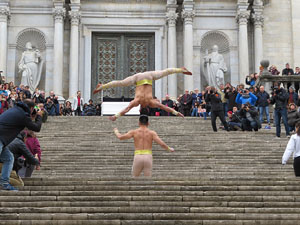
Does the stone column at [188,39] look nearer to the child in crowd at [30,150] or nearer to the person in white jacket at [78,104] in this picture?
the person in white jacket at [78,104]

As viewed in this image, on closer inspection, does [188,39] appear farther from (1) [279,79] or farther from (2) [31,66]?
(2) [31,66]

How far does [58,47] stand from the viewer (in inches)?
978

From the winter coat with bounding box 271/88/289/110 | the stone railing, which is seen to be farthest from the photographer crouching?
the stone railing

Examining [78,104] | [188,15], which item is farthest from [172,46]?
[78,104]

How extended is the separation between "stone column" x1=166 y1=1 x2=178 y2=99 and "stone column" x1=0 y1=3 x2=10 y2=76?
25.3 feet

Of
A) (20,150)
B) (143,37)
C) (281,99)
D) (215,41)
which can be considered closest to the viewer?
(20,150)

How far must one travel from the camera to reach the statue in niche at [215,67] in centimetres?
2539

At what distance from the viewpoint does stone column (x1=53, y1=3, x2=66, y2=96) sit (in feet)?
80.6

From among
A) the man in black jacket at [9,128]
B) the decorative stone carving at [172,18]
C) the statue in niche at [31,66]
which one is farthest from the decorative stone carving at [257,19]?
the man in black jacket at [9,128]

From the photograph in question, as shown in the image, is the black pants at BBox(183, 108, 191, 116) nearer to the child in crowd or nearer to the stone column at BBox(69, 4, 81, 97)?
the stone column at BBox(69, 4, 81, 97)

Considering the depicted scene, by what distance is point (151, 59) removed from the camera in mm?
26469

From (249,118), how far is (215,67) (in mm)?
8960

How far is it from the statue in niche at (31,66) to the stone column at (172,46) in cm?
625

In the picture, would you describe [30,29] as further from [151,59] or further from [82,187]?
[82,187]
